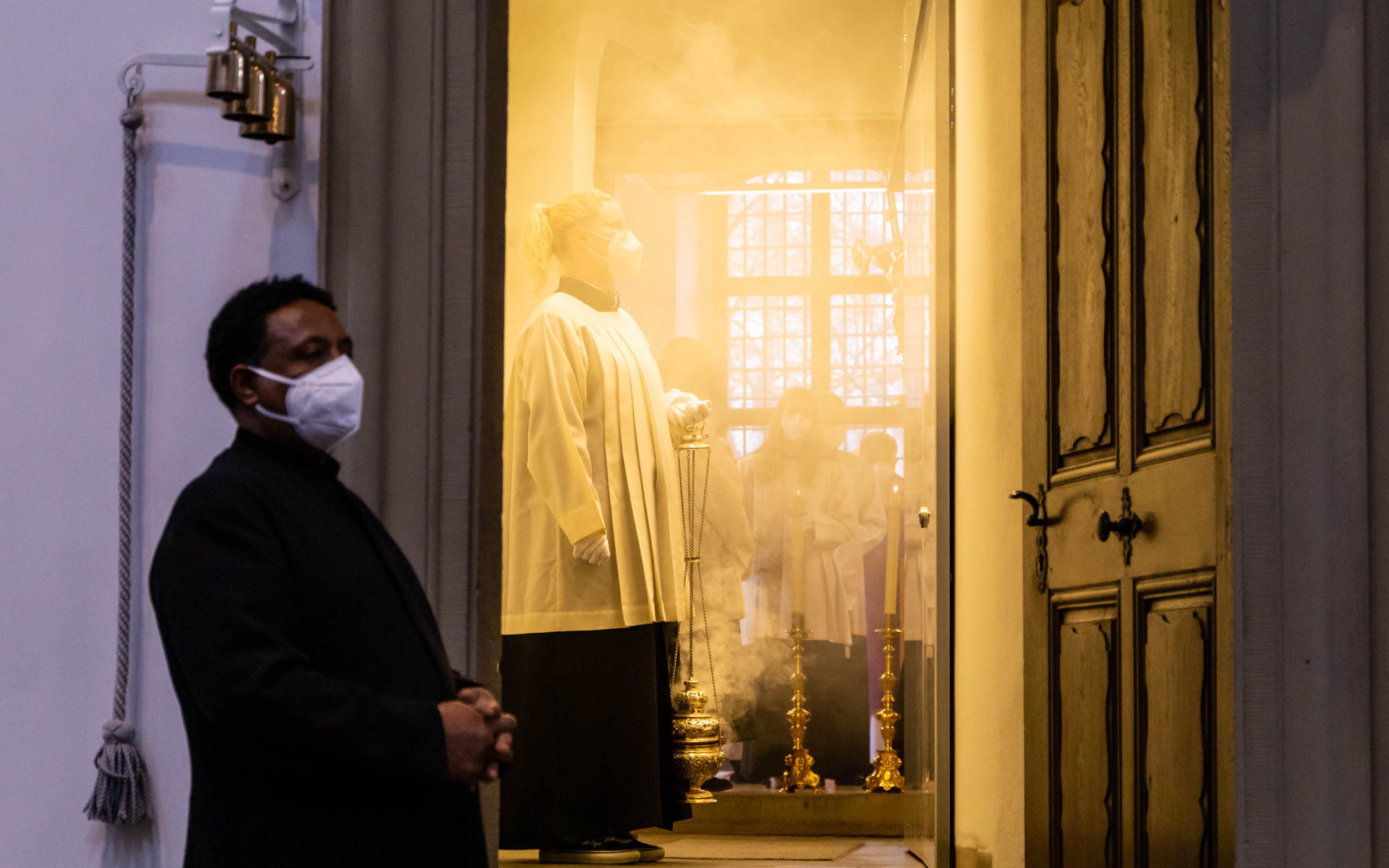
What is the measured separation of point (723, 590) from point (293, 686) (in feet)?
17.2

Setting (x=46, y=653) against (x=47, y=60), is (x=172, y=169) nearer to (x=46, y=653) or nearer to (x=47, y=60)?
(x=47, y=60)

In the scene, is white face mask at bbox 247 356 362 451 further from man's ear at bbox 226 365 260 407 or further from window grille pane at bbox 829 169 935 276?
window grille pane at bbox 829 169 935 276

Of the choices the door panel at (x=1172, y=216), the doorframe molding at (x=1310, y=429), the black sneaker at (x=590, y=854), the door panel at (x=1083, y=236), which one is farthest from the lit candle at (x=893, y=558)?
the doorframe molding at (x=1310, y=429)

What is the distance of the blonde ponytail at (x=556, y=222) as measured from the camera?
5086 mm

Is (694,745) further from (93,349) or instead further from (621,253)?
(93,349)

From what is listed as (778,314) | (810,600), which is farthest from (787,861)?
(778,314)

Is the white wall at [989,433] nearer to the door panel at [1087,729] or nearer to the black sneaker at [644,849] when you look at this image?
the door panel at [1087,729]

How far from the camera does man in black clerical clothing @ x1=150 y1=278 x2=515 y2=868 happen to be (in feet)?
5.05

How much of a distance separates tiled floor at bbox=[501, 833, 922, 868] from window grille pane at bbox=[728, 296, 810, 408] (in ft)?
9.71

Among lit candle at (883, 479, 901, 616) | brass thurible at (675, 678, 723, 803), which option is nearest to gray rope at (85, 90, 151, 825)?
brass thurible at (675, 678, 723, 803)

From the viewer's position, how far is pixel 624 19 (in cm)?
686

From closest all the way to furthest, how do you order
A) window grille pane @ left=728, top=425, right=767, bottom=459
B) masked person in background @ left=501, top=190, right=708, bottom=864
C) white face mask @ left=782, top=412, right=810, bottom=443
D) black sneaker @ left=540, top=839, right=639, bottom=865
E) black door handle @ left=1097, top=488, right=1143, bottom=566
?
black door handle @ left=1097, top=488, right=1143, bottom=566 → masked person in background @ left=501, top=190, right=708, bottom=864 → black sneaker @ left=540, top=839, right=639, bottom=865 → white face mask @ left=782, top=412, right=810, bottom=443 → window grille pane @ left=728, top=425, right=767, bottom=459

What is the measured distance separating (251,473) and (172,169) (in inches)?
34.0

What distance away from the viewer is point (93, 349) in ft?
7.61
